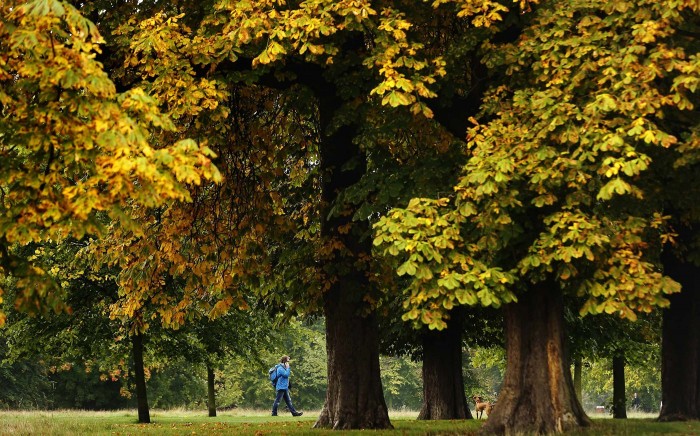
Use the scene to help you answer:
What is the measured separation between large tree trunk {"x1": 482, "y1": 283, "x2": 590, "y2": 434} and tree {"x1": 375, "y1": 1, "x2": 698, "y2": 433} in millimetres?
1379

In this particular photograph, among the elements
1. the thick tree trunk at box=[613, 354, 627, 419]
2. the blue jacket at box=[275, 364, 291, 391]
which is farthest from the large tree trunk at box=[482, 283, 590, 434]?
the blue jacket at box=[275, 364, 291, 391]

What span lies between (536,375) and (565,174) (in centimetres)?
400

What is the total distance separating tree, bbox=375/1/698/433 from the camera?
38.1 feet

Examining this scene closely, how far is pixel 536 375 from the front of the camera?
14.5 meters

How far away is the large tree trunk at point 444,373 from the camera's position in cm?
2231

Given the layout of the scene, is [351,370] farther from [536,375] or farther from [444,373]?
[444,373]

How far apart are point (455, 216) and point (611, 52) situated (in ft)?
9.81

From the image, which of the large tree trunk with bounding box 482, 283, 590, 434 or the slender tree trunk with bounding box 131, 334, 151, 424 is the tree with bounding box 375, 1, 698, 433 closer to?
the large tree trunk with bounding box 482, 283, 590, 434

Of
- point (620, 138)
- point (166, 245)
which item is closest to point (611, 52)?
point (620, 138)

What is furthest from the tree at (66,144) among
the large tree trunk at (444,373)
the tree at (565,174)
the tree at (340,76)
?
the large tree trunk at (444,373)

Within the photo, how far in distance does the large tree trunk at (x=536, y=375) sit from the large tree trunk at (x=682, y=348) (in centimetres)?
595

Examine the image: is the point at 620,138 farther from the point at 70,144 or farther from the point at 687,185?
the point at 70,144

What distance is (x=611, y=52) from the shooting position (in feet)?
39.7

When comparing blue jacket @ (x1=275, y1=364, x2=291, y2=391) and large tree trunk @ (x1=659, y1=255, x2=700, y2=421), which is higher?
large tree trunk @ (x1=659, y1=255, x2=700, y2=421)
